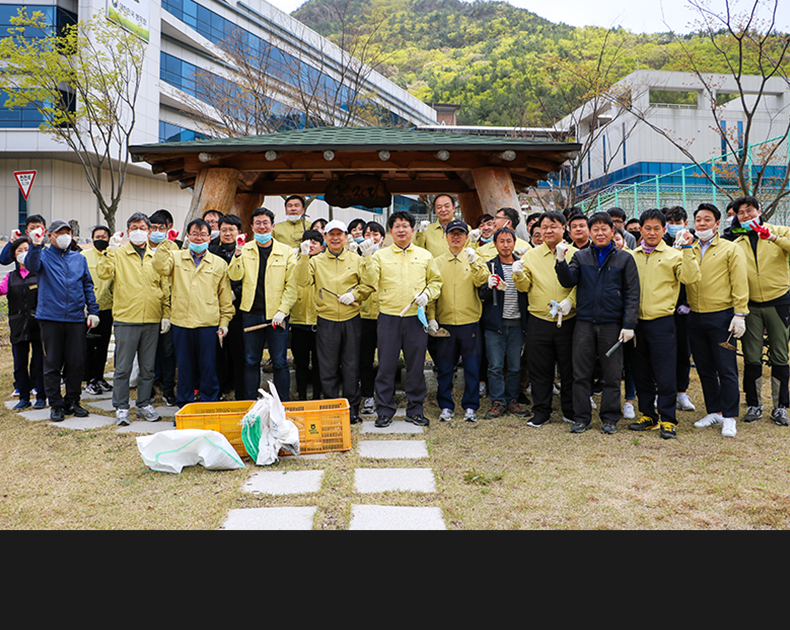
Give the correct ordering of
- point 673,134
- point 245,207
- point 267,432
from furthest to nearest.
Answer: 1. point 673,134
2. point 245,207
3. point 267,432

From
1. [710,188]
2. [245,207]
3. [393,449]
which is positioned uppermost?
[710,188]

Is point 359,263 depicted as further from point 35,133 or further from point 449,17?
point 449,17

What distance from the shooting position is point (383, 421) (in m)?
5.30

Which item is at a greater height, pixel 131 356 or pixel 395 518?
pixel 131 356

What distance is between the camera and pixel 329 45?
18125mm

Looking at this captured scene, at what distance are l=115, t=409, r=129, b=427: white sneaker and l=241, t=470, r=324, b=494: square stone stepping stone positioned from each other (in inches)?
79.6

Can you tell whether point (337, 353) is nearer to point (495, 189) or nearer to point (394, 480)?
Result: point (394, 480)

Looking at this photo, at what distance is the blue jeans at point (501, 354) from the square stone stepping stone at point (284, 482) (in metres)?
2.30

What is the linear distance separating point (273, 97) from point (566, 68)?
7.97 m

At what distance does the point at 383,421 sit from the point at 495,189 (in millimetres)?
3394

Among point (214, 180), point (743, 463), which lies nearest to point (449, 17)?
point (214, 180)

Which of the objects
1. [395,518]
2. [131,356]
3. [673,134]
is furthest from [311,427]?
[673,134]

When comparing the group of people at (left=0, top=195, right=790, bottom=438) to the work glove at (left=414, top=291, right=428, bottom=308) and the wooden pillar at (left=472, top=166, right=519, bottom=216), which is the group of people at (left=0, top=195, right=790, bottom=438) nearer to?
the work glove at (left=414, top=291, right=428, bottom=308)

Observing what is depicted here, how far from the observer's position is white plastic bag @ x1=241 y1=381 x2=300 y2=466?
4.22 m
